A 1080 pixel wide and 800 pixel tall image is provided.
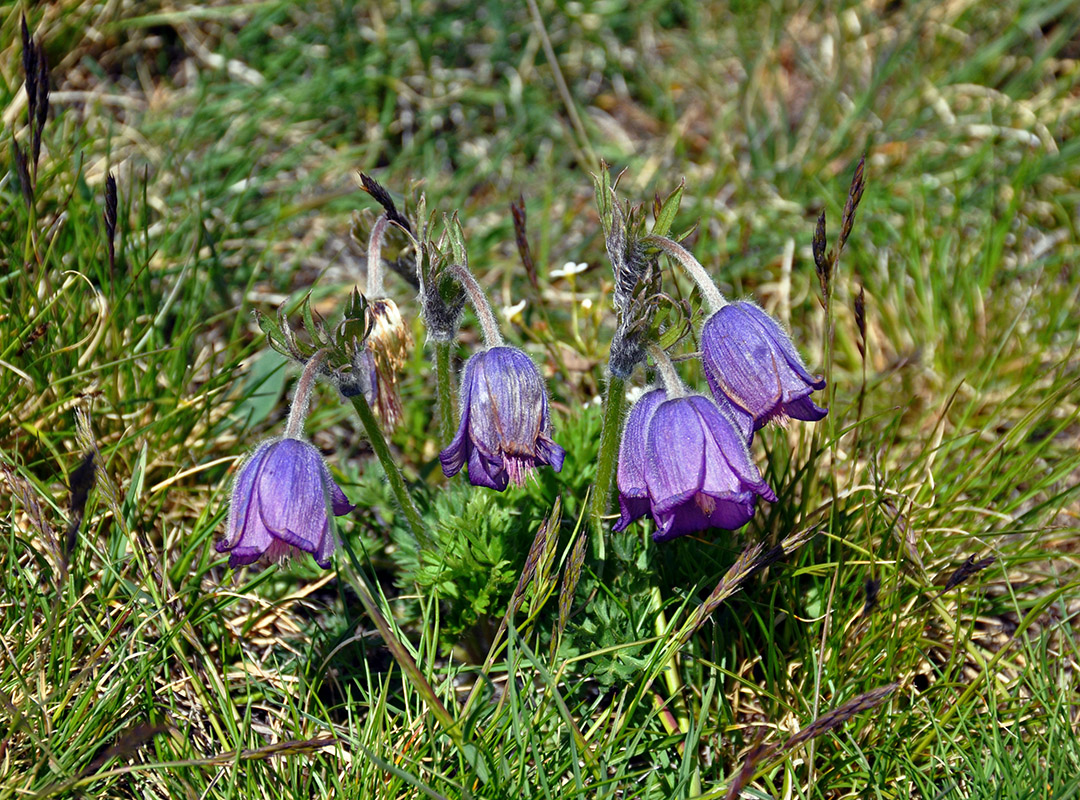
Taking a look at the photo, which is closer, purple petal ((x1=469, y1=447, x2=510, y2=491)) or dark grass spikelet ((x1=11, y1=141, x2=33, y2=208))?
purple petal ((x1=469, y1=447, x2=510, y2=491))

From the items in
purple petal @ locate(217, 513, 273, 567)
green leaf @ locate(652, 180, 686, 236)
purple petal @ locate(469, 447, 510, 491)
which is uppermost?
green leaf @ locate(652, 180, 686, 236)

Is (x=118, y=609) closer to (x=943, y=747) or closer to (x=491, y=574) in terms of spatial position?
(x=491, y=574)

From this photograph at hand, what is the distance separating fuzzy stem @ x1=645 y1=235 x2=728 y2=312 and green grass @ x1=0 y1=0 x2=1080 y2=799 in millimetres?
377

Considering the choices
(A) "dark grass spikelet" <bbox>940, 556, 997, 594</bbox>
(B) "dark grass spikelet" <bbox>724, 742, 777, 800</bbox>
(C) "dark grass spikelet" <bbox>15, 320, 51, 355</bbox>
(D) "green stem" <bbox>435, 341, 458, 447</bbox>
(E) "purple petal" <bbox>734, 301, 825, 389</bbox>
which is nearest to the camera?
(B) "dark grass spikelet" <bbox>724, 742, 777, 800</bbox>

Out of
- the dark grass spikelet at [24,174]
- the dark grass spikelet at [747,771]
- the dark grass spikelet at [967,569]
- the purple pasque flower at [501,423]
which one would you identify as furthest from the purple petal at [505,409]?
the dark grass spikelet at [24,174]

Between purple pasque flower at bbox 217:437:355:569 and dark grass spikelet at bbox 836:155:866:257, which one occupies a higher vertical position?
dark grass spikelet at bbox 836:155:866:257

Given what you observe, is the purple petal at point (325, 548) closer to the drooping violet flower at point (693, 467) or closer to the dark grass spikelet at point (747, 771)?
the drooping violet flower at point (693, 467)

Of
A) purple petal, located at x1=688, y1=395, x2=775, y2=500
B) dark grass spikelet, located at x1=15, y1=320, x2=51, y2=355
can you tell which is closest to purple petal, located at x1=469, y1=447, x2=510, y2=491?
purple petal, located at x1=688, y1=395, x2=775, y2=500

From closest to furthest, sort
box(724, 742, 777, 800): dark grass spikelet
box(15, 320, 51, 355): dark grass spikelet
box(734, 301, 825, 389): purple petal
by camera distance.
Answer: box(724, 742, 777, 800): dark grass spikelet → box(734, 301, 825, 389): purple petal → box(15, 320, 51, 355): dark grass spikelet

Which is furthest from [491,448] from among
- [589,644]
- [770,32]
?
[770,32]

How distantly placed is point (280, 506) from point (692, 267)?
880mm

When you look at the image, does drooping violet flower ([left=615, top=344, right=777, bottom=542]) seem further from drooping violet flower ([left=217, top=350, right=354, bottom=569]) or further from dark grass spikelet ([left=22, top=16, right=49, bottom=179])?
dark grass spikelet ([left=22, top=16, right=49, bottom=179])

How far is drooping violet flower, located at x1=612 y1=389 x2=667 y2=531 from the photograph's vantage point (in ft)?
5.54

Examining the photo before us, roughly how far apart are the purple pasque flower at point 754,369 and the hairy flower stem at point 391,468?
0.68 metres
